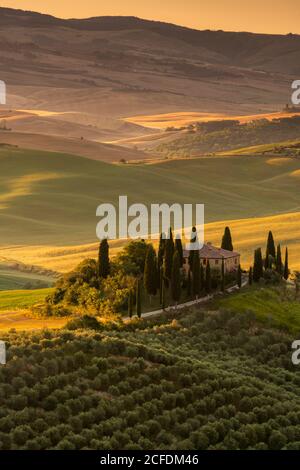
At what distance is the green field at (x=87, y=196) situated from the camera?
146375mm

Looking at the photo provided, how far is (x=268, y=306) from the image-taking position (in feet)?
216

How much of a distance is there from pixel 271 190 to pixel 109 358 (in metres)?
150

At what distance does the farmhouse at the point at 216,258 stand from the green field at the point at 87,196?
190 feet

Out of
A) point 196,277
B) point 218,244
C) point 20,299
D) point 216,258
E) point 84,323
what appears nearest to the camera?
point 84,323

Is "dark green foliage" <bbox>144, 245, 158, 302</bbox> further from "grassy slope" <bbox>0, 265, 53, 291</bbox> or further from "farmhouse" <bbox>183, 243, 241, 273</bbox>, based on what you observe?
"grassy slope" <bbox>0, 265, 53, 291</bbox>

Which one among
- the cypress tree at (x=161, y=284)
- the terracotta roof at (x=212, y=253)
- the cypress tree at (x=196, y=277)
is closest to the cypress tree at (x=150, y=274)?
the cypress tree at (x=161, y=284)

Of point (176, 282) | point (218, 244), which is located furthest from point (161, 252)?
point (218, 244)

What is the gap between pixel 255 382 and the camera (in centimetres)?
4891

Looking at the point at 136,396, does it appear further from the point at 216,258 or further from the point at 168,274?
the point at 216,258

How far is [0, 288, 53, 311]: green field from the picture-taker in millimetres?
70000

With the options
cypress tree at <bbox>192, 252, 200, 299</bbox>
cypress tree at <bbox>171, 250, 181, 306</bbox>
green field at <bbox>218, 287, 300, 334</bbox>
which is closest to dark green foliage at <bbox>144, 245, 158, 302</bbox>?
cypress tree at <bbox>171, 250, 181, 306</bbox>

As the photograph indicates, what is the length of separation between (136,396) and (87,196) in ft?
435

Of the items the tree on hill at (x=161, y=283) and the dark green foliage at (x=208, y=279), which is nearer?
the tree on hill at (x=161, y=283)

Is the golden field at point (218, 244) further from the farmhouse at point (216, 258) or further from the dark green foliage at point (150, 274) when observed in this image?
the dark green foliage at point (150, 274)
